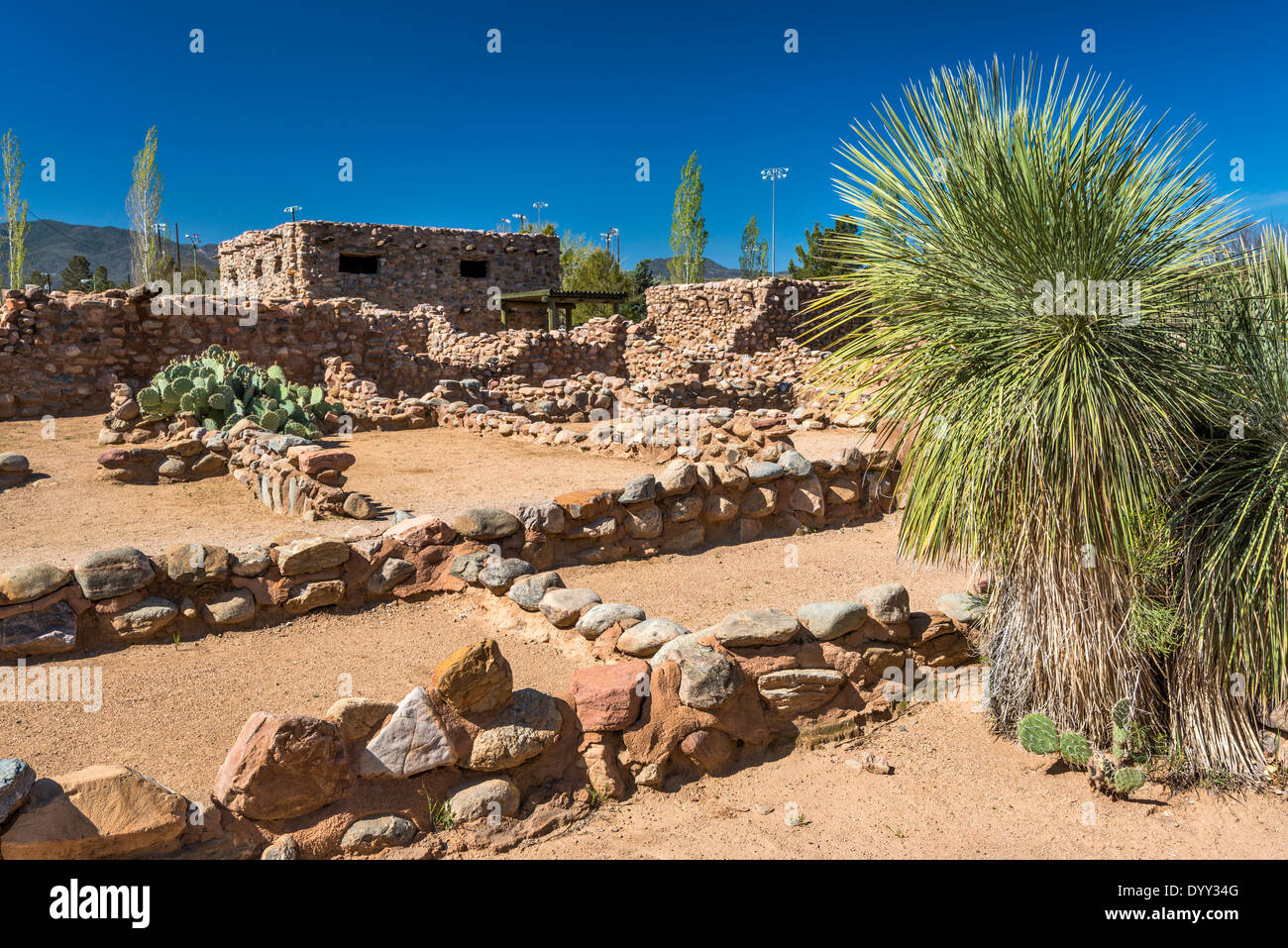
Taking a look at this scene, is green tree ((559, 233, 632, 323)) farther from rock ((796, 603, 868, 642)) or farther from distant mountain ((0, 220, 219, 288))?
distant mountain ((0, 220, 219, 288))

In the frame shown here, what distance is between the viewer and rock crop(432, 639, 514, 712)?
3.19 meters

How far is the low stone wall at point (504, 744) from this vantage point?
2562 mm

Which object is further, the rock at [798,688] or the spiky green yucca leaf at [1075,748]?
the rock at [798,688]

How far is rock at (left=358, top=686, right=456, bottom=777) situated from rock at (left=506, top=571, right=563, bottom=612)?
176cm

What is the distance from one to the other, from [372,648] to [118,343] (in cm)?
1157

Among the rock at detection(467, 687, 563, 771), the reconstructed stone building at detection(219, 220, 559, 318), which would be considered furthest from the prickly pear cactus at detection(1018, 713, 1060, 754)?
the reconstructed stone building at detection(219, 220, 559, 318)

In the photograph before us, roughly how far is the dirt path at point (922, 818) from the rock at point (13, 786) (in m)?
1.54

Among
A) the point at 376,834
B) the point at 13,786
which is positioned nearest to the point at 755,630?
the point at 376,834

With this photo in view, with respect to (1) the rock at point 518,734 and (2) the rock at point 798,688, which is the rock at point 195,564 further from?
(2) the rock at point 798,688

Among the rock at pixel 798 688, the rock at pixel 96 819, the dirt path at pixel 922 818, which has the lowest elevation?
the dirt path at pixel 922 818

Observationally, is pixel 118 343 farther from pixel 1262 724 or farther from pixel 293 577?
pixel 1262 724

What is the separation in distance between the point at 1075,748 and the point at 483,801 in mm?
2510

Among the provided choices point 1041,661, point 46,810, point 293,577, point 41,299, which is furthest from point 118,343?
point 1041,661

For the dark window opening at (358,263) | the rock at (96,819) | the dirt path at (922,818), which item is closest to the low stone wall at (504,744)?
the rock at (96,819)
